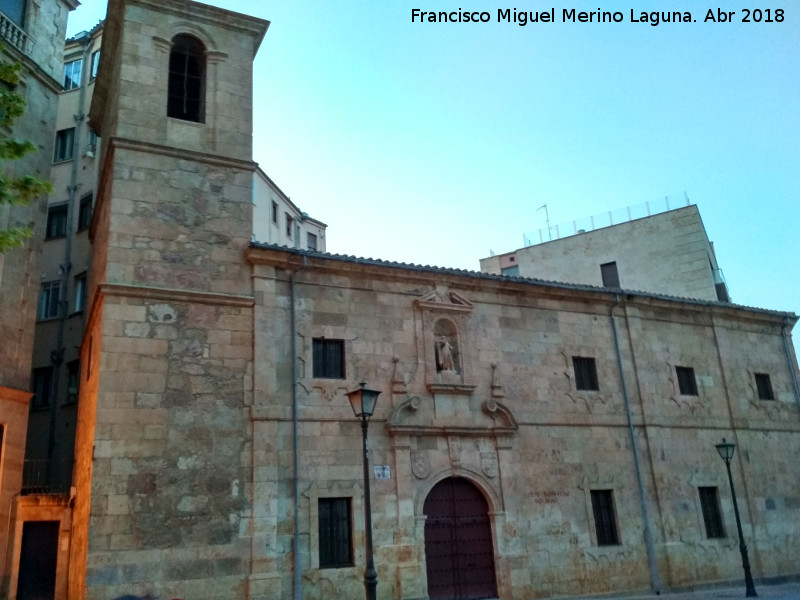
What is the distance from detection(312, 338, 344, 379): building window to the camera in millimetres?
15133

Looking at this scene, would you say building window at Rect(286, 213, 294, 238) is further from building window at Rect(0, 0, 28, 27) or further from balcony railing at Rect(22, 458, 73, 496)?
balcony railing at Rect(22, 458, 73, 496)

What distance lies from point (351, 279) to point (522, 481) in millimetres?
6180

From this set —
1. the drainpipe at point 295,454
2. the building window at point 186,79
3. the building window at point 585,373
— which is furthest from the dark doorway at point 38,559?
the building window at point 585,373

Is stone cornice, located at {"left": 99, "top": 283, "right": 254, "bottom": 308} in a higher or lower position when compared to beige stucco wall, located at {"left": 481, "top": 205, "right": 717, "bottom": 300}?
lower

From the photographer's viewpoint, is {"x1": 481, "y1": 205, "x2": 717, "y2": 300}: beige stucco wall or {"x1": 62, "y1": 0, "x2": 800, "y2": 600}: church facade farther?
{"x1": 481, "y1": 205, "x2": 717, "y2": 300}: beige stucco wall

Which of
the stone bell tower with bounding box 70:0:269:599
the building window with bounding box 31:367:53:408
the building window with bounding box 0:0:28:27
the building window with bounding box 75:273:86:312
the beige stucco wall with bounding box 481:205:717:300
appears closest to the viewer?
the stone bell tower with bounding box 70:0:269:599

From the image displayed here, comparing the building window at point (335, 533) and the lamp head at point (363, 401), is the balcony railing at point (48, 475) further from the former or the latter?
the lamp head at point (363, 401)

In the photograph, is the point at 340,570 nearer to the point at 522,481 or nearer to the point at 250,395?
the point at 250,395

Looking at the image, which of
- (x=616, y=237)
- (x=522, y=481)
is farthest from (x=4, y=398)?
(x=616, y=237)

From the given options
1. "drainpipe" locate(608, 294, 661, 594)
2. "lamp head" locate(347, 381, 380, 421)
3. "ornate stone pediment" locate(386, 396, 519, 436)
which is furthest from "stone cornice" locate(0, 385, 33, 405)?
"drainpipe" locate(608, 294, 661, 594)

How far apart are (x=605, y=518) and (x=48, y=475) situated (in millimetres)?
15258

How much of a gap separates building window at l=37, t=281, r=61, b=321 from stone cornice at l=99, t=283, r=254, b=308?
1090 cm

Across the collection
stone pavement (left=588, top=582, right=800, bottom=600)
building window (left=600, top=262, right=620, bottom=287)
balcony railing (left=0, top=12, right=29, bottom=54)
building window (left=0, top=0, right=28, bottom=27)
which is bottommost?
stone pavement (left=588, top=582, right=800, bottom=600)

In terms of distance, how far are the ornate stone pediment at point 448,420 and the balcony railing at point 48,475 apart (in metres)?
9.50
